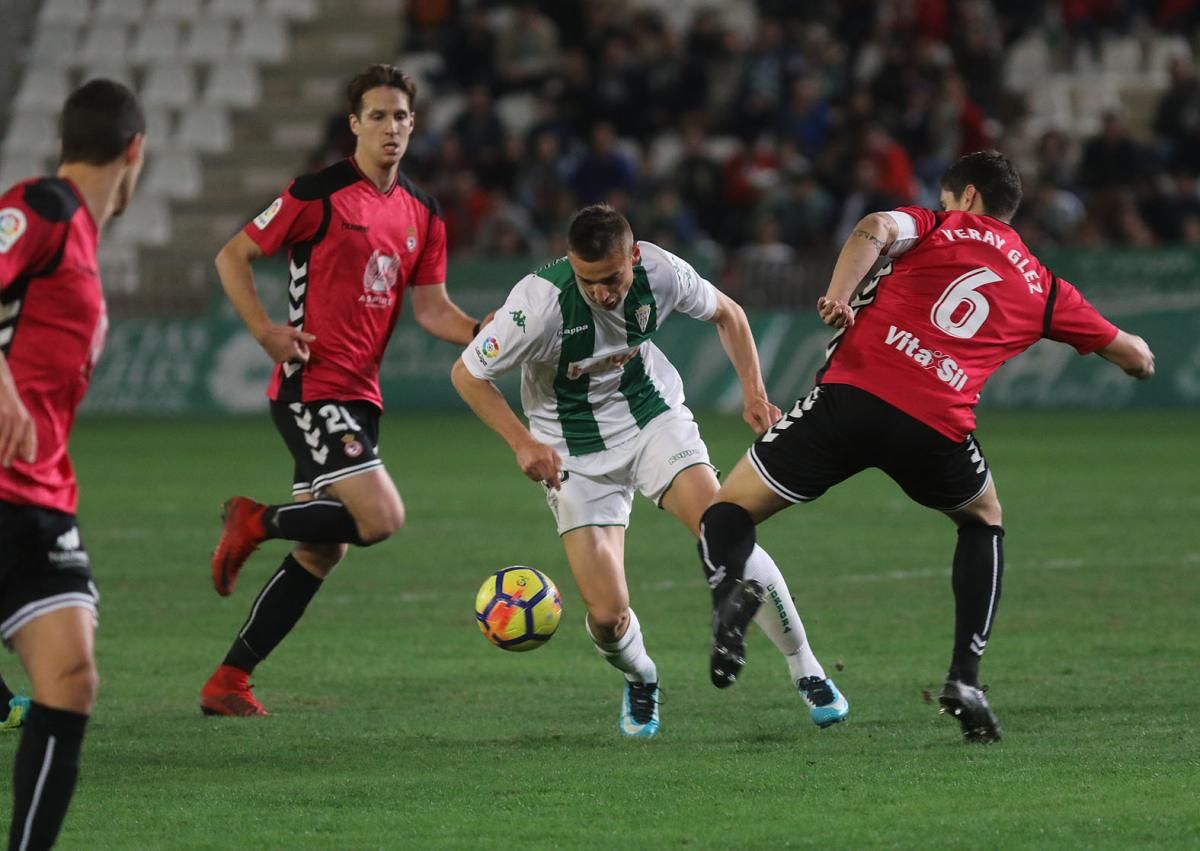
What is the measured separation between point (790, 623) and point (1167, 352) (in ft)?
51.2

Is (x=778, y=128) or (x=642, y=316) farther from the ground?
(x=778, y=128)

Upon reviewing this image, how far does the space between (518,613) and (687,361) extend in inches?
580

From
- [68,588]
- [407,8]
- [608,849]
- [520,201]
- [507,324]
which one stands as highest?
[407,8]

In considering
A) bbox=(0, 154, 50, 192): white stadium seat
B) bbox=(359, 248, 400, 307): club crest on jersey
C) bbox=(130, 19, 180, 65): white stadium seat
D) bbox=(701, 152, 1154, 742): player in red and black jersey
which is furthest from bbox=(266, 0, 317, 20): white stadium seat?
bbox=(701, 152, 1154, 742): player in red and black jersey

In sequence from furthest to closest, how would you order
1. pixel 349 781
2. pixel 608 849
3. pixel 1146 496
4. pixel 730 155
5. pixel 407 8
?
pixel 407 8 < pixel 730 155 < pixel 1146 496 < pixel 349 781 < pixel 608 849

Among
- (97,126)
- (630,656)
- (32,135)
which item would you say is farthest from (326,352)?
(32,135)

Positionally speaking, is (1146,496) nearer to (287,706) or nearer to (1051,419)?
(1051,419)

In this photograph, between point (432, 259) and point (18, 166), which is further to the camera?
point (18, 166)

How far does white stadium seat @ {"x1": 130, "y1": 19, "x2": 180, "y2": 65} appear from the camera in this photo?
29.0m

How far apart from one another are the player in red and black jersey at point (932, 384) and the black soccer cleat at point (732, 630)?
0.20 meters

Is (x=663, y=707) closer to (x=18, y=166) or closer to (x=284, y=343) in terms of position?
(x=284, y=343)

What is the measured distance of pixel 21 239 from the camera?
4.59 meters

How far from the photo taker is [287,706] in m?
7.50

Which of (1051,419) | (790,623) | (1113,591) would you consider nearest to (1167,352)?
(1051,419)
